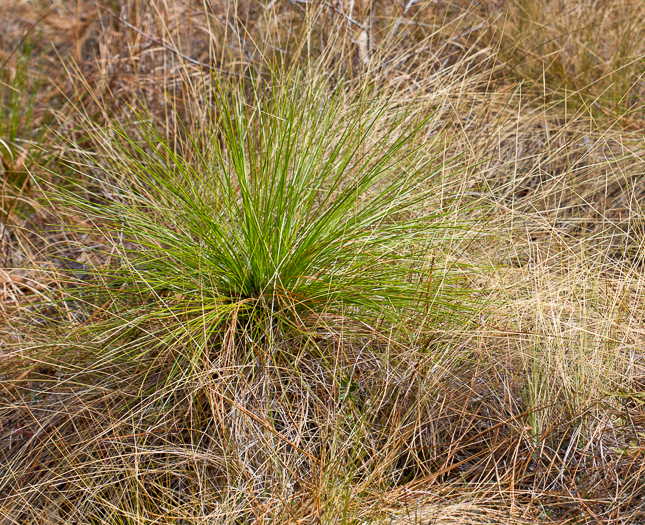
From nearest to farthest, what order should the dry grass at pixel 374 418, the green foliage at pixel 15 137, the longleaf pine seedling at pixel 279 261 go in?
the dry grass at pixel 374 418 < the longleaf pine seedling at pixel 279 261 < the green foliage at pixel 15 137

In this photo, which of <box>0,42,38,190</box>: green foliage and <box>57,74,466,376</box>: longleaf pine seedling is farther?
<box>0,42,38,190</box>: green foliage

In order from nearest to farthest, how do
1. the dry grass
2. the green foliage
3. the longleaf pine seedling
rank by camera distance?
the dry grass
the longleaf pine seedling
the green foliage

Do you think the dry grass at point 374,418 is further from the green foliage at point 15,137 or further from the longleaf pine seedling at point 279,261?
the green foliage at point 15,137

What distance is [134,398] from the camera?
149 cm

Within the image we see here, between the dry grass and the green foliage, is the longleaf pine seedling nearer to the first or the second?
the dry grass

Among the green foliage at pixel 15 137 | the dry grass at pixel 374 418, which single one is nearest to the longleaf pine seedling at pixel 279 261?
the dry grass at pixel 374 418

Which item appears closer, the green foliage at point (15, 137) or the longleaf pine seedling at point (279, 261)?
the longleaf pine seedling at point (279, 261)

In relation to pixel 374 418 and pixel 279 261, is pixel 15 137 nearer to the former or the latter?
pixel 279 261

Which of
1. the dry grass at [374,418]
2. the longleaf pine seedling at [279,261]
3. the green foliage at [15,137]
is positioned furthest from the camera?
the green foliage at [15,137]

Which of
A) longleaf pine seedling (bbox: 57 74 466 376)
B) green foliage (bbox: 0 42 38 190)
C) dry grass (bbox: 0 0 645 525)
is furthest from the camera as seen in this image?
green foliage (bbox: 0 42 38 190)

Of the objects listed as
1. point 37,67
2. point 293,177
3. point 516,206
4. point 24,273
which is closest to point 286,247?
point 293,177

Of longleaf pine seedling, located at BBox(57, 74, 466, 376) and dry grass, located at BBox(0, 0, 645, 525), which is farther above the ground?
longleaf pine seedling, located at BBox(57, 74, 466, 376)

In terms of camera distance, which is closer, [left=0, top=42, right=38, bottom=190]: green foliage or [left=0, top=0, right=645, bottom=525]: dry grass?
[left=0, top=0, right=645, bottom=525]: dry grass

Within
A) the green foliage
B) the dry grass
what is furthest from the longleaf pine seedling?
the green foliage
